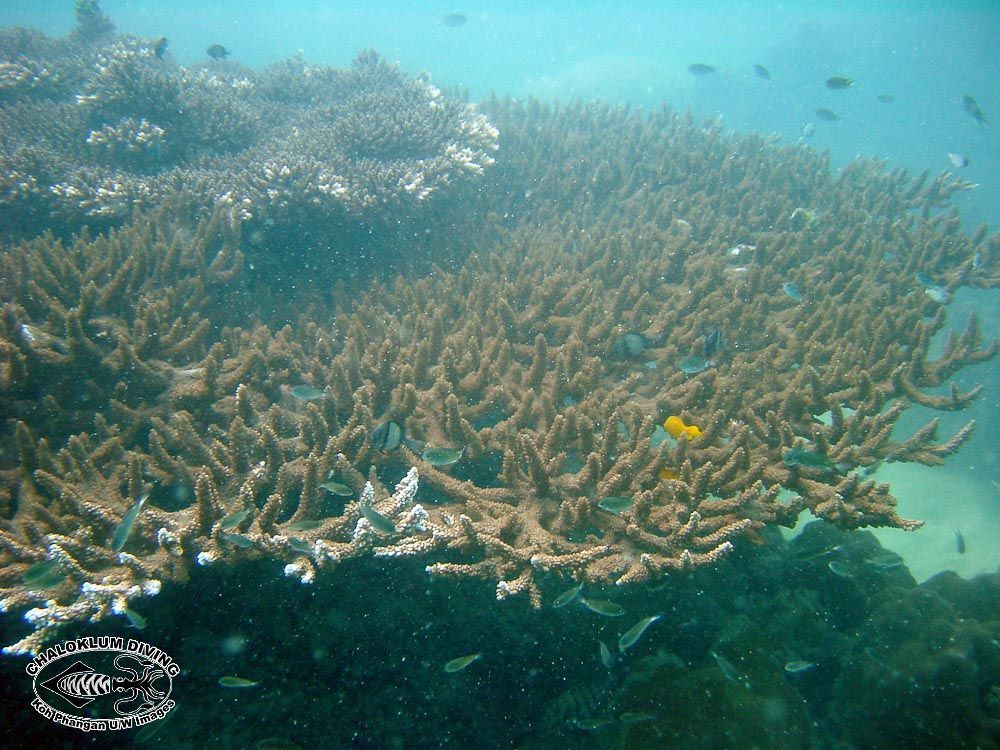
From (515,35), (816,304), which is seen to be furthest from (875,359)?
(515,35)

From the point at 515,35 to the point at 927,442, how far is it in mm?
106627

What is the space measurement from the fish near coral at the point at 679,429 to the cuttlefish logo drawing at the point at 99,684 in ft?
13.5

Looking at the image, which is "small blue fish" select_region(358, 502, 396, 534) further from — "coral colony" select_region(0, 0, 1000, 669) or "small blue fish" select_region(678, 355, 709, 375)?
"small blue fish" select_region(678, 355, 709, 375)

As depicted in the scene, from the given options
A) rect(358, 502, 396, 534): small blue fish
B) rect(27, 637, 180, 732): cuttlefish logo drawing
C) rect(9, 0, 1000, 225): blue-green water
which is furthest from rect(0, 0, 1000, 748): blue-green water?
rect(9, 0, 1000, 225): blue-green water

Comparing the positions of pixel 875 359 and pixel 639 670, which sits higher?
pixel 875 359

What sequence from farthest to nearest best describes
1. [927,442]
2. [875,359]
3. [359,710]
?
[875,359]
[927,442]
[359,710]

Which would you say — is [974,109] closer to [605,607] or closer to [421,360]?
[421,360]

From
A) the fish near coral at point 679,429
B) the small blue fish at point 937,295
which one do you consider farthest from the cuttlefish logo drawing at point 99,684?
the small blue fish at point 937,295

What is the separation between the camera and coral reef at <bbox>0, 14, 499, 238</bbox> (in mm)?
6148

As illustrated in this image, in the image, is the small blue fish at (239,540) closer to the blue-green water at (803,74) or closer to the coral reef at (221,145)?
the coral reef at (221,145)

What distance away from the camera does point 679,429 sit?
4.12 metres

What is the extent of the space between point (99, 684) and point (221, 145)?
311 inches

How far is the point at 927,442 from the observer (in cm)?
436

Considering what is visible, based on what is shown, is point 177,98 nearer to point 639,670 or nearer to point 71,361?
point 71,361
